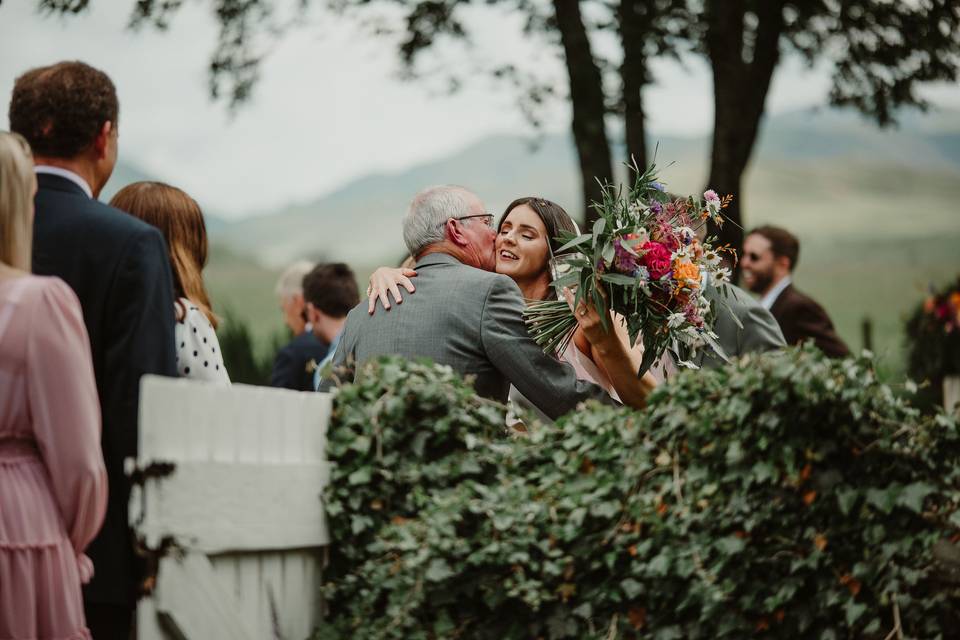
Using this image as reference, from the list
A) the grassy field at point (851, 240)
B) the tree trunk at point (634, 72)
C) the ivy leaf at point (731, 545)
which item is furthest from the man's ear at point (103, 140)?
the grassy field at point (851, 240)

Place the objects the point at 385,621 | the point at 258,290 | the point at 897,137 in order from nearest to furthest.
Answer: the point at 385,621 → the point at 258,290 → the point at 897,137

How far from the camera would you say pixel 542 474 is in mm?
3492

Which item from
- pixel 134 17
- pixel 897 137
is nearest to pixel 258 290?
pixel 134 17

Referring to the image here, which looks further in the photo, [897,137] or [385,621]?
[897,137]

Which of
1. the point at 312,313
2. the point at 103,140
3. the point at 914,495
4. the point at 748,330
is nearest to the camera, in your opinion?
the point at 914,495

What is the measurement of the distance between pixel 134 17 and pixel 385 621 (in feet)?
24.9

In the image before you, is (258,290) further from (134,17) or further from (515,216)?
(515,216)

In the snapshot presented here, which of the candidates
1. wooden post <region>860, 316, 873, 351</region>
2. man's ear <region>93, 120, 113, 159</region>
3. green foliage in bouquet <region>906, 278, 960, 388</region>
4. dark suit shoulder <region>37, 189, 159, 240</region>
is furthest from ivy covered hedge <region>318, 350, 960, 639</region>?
wooden post <region>860, 316, 873, 351</region>

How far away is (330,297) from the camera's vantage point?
22.7 feet

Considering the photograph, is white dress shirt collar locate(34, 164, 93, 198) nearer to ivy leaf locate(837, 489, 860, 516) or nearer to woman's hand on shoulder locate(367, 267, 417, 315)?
woman's hand on shoulder locate(367, 267, 417, 315)

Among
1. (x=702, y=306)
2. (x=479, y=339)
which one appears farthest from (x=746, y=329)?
(x=479, y=339)

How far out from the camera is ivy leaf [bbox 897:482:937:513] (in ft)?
10.2

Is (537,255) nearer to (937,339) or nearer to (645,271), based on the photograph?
(645,271)

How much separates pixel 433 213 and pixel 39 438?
211 cm
